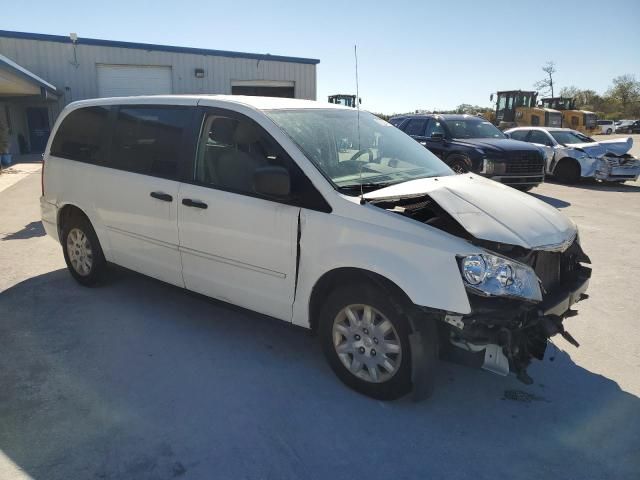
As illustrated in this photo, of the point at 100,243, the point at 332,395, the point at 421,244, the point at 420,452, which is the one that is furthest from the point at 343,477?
the point at 100,243

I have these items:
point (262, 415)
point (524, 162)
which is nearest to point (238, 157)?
point (262, 415)

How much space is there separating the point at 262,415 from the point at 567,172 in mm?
13947

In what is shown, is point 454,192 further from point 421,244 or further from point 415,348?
point 415,348

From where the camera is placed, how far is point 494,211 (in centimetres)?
316

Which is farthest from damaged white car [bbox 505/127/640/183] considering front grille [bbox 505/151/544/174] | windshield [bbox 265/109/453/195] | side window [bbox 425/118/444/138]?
windshield [bbox 265/109/453/195]

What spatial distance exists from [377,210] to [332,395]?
4.15ft

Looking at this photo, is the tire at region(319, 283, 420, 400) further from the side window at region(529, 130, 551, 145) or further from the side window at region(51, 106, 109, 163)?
the side window at region(529, 130, 551, 145)

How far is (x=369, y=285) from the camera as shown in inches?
120

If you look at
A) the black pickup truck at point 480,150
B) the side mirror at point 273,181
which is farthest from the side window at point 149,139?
the black pickup truck at point 480,150

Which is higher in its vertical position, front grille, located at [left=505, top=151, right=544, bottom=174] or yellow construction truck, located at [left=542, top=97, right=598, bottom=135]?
yellow construction truck, located at [left=542, top=97, right=598, bottom=135]

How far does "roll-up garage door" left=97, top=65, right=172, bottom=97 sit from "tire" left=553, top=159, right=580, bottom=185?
19.1 meters

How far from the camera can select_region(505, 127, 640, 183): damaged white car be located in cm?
1363

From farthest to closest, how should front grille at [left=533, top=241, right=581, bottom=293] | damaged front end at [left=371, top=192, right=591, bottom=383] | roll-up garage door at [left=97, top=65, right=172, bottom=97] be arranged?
roll-up garage door at [left=97, top=65, right=172, bottom=97] → front grille at [left=533, top=241, right=581, bottom=293] → damaged front end at [left=371, top=192, right=591, bottom=383]

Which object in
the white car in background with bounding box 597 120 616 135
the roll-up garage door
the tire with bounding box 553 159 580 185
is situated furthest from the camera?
the white car in background with bounding box 597 120 616 135
